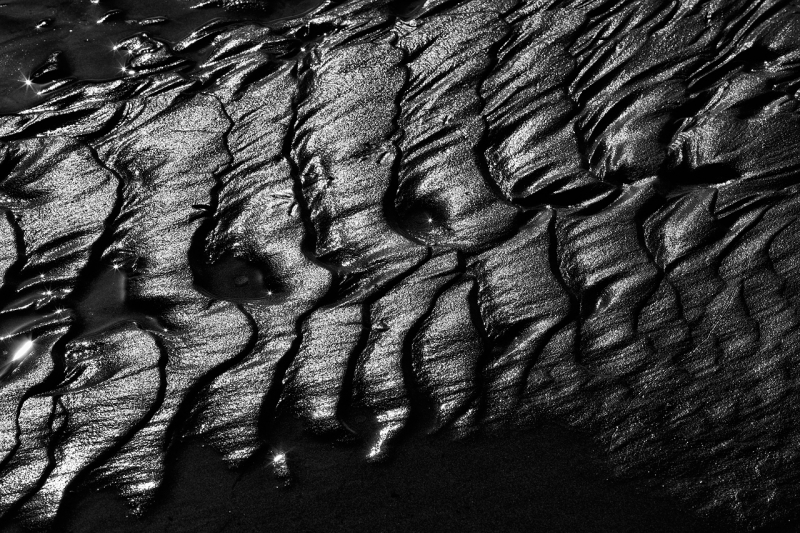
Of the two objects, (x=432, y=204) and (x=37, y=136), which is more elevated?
(x=37, y=136)

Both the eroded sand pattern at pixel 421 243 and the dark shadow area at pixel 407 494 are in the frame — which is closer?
the dark shadow area at pixel 407 494

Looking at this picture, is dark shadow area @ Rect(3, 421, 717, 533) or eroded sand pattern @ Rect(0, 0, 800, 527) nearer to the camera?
dark shadow area @ Rect(3, 421, 717, 533)

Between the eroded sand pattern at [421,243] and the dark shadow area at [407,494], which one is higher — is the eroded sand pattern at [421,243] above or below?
above

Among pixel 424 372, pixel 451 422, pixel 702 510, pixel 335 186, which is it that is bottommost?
pixel 702 510

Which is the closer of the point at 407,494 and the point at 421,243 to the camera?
the point at 407,494

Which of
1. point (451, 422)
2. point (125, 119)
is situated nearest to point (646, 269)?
point (451, 422)

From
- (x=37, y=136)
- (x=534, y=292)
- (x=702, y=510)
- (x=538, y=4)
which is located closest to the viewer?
(x=702, y=510)

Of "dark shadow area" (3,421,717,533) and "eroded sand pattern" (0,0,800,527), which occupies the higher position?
"eroded sand pattern" (0,0,800,527)

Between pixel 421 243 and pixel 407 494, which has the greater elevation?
→ pixel 421 243

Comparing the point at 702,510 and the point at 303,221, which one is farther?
the point at 303,221

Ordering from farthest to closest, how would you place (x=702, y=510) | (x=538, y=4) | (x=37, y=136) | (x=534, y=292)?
1. (x=538, y=4)
2. (x=37, y=136)
3. (x=534, y=292)
4. (x=702, y=510)

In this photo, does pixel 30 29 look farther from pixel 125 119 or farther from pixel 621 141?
pixel 621 141
